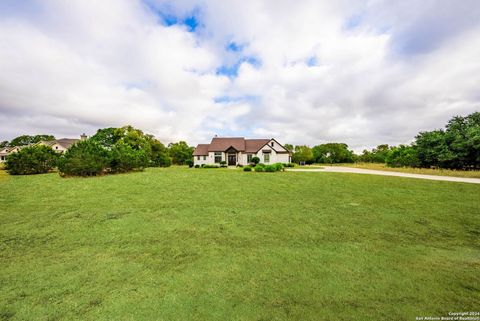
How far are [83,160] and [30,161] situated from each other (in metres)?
8.32

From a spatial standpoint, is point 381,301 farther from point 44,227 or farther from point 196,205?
point 44,227

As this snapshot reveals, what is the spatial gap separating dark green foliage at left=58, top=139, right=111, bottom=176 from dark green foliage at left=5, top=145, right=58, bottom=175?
4816mm

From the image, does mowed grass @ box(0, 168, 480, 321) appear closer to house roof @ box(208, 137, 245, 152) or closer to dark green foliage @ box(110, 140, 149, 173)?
dark green foliage @ box(110, 140, 149, 173)

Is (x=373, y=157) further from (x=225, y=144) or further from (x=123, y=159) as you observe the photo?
(x=123, y=159)

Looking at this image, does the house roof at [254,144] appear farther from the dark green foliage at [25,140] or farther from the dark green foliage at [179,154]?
the dark green foliage at [25,140]


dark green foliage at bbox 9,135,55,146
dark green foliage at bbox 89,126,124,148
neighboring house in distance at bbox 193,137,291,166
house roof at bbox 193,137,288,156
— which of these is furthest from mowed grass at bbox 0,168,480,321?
dark green foliage at bbox 9,135,55,146

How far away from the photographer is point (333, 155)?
58812 millimetres

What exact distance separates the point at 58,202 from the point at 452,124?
40995 mm

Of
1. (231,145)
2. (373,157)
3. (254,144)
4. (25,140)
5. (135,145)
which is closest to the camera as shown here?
(135,145)

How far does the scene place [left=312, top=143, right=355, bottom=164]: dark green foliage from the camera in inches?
2242

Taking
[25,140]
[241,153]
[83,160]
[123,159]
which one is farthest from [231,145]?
[25,140]

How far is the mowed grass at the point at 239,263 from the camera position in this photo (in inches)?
102

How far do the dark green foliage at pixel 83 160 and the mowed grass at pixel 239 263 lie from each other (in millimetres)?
11479

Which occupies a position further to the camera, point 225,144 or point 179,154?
point 179,154
